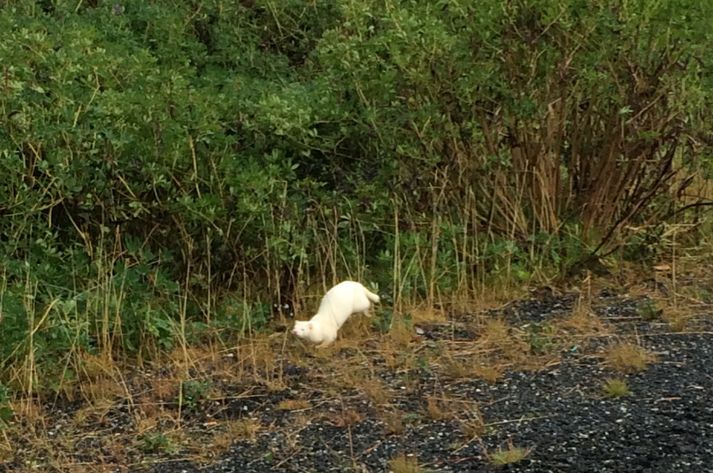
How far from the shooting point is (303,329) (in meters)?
5.04

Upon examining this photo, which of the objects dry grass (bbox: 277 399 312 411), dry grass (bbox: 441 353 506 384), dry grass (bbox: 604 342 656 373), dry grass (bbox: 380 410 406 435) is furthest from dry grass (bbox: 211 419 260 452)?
dry grass (bbox: 604 342 656 373)

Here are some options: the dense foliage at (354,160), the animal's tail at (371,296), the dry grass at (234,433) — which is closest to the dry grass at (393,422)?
the dry grass at (234,433)

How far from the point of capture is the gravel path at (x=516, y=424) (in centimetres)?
373

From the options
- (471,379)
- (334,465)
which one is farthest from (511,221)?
(334,465)

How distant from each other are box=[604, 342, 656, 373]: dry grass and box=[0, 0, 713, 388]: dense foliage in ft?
4.36

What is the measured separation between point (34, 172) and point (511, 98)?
2736 millimetres

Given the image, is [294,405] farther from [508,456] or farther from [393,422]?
[508,456]

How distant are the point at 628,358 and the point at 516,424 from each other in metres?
0.85

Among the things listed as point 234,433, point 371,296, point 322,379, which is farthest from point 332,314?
point 234,433

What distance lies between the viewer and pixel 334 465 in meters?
3.85

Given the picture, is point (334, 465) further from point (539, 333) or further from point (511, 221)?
point (511, 221)

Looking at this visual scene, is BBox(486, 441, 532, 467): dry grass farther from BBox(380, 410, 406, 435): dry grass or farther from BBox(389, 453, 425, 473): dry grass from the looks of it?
BBox(380, 410, 406, 435): dry grass

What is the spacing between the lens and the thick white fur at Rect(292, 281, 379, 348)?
5086mm

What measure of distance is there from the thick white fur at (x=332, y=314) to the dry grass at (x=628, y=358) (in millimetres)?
1240
